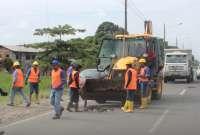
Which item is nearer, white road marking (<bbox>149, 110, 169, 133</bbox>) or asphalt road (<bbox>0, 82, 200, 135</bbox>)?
asphalt road (<bbox>0, 82, 200, 135</bbox>)

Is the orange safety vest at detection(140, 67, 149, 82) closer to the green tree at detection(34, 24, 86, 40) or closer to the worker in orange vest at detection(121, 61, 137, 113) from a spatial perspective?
the worker in orange vest at detection(121, 61, 137, 113)

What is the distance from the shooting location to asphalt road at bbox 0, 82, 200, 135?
13664 mm


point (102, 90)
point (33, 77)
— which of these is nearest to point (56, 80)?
point (102, 90)

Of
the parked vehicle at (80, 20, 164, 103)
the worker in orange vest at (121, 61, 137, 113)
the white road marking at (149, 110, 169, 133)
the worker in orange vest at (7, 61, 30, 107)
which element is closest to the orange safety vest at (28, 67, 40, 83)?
the worker in orange vest at (7, 61, 30, 107)

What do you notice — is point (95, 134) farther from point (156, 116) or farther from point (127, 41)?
point (127, 41)

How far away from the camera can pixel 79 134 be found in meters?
13.1

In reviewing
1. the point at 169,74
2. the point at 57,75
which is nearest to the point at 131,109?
the point at 57,75

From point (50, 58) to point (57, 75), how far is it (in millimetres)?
17417

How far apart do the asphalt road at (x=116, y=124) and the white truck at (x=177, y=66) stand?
91.0ft

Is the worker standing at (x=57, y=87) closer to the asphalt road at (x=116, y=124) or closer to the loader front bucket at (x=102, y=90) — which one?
the asphalt road at (x=116, y=124)

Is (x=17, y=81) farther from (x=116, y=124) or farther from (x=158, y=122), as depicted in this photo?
(x=158, y=122)

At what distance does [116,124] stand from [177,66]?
33.1m

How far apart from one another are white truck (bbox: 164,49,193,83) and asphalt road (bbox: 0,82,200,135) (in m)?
Result: 27.7

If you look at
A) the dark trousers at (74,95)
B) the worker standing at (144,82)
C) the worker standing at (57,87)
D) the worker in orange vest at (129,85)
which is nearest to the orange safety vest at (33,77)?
the dark trousers at (74,95)
